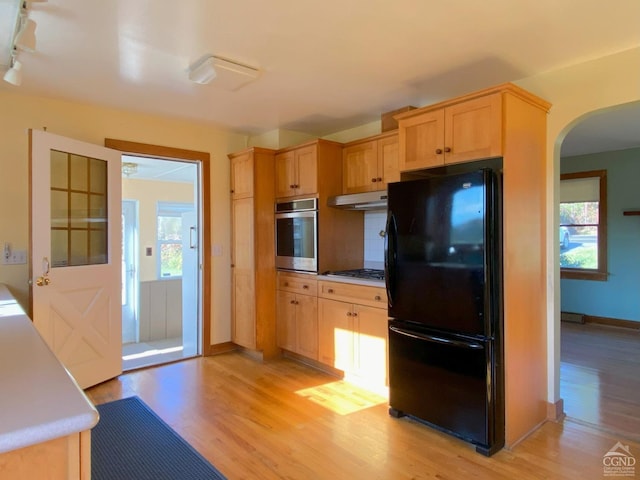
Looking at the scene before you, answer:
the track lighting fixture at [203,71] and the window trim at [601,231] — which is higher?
the track lighting fixture at [203,71]

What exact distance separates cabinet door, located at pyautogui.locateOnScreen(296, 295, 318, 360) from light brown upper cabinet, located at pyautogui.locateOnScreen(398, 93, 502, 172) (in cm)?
159

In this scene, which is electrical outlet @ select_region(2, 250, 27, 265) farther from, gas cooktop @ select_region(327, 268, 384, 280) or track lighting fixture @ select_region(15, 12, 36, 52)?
gas cooktop @ select_region(327, 268, 384, 280)

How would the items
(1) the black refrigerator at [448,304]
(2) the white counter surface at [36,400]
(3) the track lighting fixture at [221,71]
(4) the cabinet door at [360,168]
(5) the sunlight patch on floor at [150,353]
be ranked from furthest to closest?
1. (5) the sunlight patch on floor at [150,353]
2. (4) the cabinet door at [360,168]
3. (3) the track lighting fixture at [221,71]
4. (1) the black refrigerator at [448,304]
5. (2) the white counter surface at [36,400]

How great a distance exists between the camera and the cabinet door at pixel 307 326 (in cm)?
372

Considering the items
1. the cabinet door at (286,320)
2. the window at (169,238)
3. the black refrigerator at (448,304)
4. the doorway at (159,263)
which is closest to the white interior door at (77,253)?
the doorway at (159,263)

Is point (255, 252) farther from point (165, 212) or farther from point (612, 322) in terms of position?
point (612, 322)

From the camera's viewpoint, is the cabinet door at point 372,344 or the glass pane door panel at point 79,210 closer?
the cabinet door at point 372,344

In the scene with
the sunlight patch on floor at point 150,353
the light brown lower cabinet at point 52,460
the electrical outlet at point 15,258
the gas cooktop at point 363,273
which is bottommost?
the sunlight patch on floor at point 150,353

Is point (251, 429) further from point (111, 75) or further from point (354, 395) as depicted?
point (111, 75)

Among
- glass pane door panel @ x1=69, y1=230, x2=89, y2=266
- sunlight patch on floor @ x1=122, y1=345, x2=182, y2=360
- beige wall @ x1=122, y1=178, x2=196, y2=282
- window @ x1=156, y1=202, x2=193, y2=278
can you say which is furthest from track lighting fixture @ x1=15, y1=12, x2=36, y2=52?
window @ x1=156, y1=202, x2=193, y2=278

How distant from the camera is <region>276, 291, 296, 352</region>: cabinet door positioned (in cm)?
396

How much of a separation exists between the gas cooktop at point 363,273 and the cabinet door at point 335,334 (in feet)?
0.85

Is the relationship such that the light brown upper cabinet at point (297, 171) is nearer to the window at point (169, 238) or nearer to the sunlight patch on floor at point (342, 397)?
the sunlight patch on floor at point (342, 397)

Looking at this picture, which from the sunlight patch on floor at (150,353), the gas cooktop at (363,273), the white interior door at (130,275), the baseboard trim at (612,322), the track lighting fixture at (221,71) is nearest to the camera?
the track lighting fixture at (221,71)
